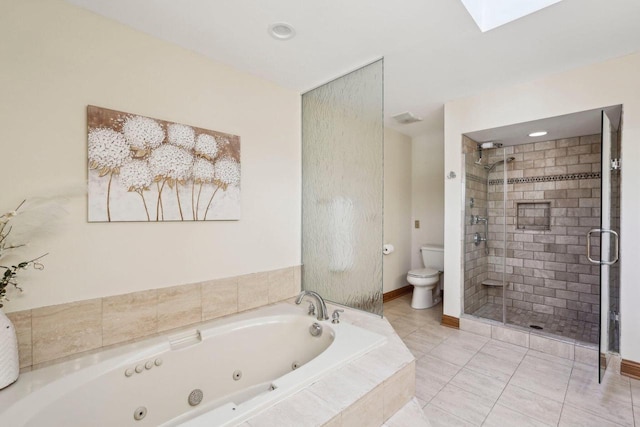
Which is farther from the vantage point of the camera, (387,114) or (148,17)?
(387,114)

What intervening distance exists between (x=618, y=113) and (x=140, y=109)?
11.4ft

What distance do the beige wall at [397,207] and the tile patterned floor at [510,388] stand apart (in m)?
1.40

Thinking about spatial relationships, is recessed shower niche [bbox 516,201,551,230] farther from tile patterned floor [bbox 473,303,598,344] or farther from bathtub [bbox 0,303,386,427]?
bathtub [bbox 0,303,386,427]

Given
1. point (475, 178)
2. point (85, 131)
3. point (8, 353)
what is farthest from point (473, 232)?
point (8, 353)

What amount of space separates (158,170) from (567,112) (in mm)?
3152

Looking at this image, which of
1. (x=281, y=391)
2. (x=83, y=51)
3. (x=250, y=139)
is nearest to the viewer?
(x=281, y=391)

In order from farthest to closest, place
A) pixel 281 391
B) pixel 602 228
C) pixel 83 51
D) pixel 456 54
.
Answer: pixel 456 54 → pixel 602 228 → pixel 83 51 → pixel 281 391

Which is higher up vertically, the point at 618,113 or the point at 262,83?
the point at 262,83

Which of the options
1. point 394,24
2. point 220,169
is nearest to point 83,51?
point 220,169

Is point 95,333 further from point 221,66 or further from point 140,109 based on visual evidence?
point 221,66

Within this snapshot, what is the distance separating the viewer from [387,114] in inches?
138

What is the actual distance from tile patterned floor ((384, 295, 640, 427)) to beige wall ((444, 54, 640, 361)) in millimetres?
408

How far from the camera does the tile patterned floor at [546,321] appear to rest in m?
2.74

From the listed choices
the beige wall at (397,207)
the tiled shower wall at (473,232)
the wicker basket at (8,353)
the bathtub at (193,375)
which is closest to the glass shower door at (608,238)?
the tiled shower wall at (473,232)
